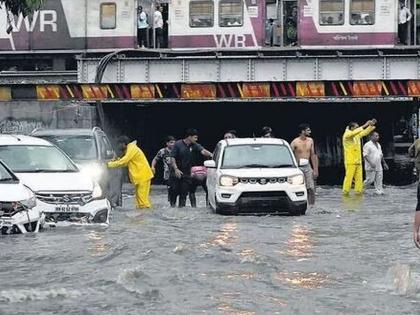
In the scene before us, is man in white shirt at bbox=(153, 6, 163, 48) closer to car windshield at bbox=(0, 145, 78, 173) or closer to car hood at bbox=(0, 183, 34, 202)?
car windshield at bbox=(0, 145, 78, 173)

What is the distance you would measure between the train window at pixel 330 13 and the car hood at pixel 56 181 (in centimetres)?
1913

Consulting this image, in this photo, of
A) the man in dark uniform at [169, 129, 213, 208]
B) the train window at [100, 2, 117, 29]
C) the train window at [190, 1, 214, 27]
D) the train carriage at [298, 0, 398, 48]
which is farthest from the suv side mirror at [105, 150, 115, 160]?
the train window at [100, 2, 117, 29]

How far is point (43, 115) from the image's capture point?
3341 centimetres

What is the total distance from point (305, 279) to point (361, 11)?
947 inches

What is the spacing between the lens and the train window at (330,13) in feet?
110

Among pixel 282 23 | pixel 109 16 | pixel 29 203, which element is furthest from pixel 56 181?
pixel 109 16

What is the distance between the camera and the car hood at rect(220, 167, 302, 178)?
18.3 meters

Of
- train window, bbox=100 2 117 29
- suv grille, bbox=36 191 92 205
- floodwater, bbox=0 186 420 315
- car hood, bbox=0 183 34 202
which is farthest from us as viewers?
train window, bbox=100 2 117 29

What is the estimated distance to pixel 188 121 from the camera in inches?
1555

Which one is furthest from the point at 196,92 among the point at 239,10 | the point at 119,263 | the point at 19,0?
the point at 119,263

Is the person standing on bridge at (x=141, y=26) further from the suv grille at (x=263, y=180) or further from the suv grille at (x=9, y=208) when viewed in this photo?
the suv grille at (x=9, y=208)

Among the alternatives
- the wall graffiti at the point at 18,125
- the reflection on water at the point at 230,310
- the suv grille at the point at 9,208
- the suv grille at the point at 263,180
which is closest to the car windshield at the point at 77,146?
the suv grille at the point at 263,180

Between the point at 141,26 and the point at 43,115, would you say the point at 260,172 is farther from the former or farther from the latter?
the point at 141,26

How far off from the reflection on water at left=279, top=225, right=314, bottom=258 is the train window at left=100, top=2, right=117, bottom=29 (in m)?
19.3
